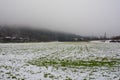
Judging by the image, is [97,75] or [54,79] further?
[97,75]

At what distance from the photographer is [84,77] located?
11438 mm

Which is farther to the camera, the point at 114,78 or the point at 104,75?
the point at 104,75

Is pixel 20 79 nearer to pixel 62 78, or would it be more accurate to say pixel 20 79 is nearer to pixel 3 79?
pixel 3 79

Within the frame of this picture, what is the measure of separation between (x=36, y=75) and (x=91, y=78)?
150 inches

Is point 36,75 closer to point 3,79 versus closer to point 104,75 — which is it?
point 3,79

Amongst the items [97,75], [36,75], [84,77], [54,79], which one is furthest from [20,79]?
[97,75]

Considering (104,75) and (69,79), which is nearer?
(69,79)

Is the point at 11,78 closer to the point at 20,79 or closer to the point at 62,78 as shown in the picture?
the point at 20,79

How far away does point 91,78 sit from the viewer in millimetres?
11125

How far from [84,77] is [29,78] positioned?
12.0ft

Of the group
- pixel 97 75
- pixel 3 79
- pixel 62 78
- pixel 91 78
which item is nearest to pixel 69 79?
pixel 62 78

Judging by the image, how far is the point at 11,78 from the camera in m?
11.1

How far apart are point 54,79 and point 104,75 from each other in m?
3.66

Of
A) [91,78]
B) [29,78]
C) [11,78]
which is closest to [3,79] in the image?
[11,78]
